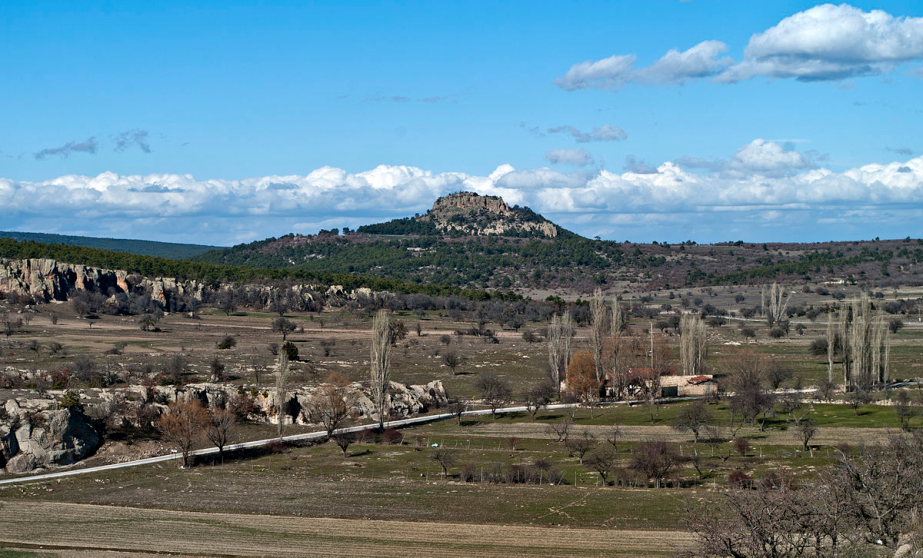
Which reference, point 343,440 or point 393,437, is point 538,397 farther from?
point 343,440

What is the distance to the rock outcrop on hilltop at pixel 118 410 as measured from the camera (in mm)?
57094

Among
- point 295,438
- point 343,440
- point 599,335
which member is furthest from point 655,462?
point 599,335

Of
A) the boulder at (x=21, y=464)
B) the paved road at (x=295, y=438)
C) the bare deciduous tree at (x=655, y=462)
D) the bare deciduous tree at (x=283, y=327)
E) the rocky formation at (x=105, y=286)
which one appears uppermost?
the rocky formation at (x=105, y=286)

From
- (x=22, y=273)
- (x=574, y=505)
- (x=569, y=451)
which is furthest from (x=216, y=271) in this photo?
(x=574, y=505)

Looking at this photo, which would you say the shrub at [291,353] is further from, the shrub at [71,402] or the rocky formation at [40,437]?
the rocky formation at [40,437]

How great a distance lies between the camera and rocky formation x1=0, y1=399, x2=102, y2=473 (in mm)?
56625

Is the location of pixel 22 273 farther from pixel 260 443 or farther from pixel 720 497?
pixel 720 497

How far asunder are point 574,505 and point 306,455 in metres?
22.3

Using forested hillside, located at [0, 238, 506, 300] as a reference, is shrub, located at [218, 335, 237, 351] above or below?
below

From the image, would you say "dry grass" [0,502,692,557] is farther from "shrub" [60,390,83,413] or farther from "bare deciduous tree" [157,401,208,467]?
"shrub" [60,390,83,413]

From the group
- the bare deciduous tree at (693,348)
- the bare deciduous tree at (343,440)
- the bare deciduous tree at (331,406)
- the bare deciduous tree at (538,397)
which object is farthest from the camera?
the bare deciduous tree at (693,348)

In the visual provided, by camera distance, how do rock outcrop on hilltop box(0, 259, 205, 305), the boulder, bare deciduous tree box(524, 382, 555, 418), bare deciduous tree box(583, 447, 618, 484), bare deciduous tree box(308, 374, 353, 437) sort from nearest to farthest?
bare deciduous tree box(583, 447, 618, 484) → the boulder → bare deciduous tree box(308, 374, 353, 437) → bare deciduous tree box(524, 382, 555, 418) → rock outcrop on hilltop box(0, 259, 205, 305)

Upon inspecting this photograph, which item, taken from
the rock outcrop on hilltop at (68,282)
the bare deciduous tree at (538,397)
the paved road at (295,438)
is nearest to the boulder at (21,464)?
the paved road at (295,438)

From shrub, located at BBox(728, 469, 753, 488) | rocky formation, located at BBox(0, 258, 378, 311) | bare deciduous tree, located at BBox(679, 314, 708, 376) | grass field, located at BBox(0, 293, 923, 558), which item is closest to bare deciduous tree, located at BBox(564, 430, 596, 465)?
grass field, located at BBox(0, 293, 923, 558)
